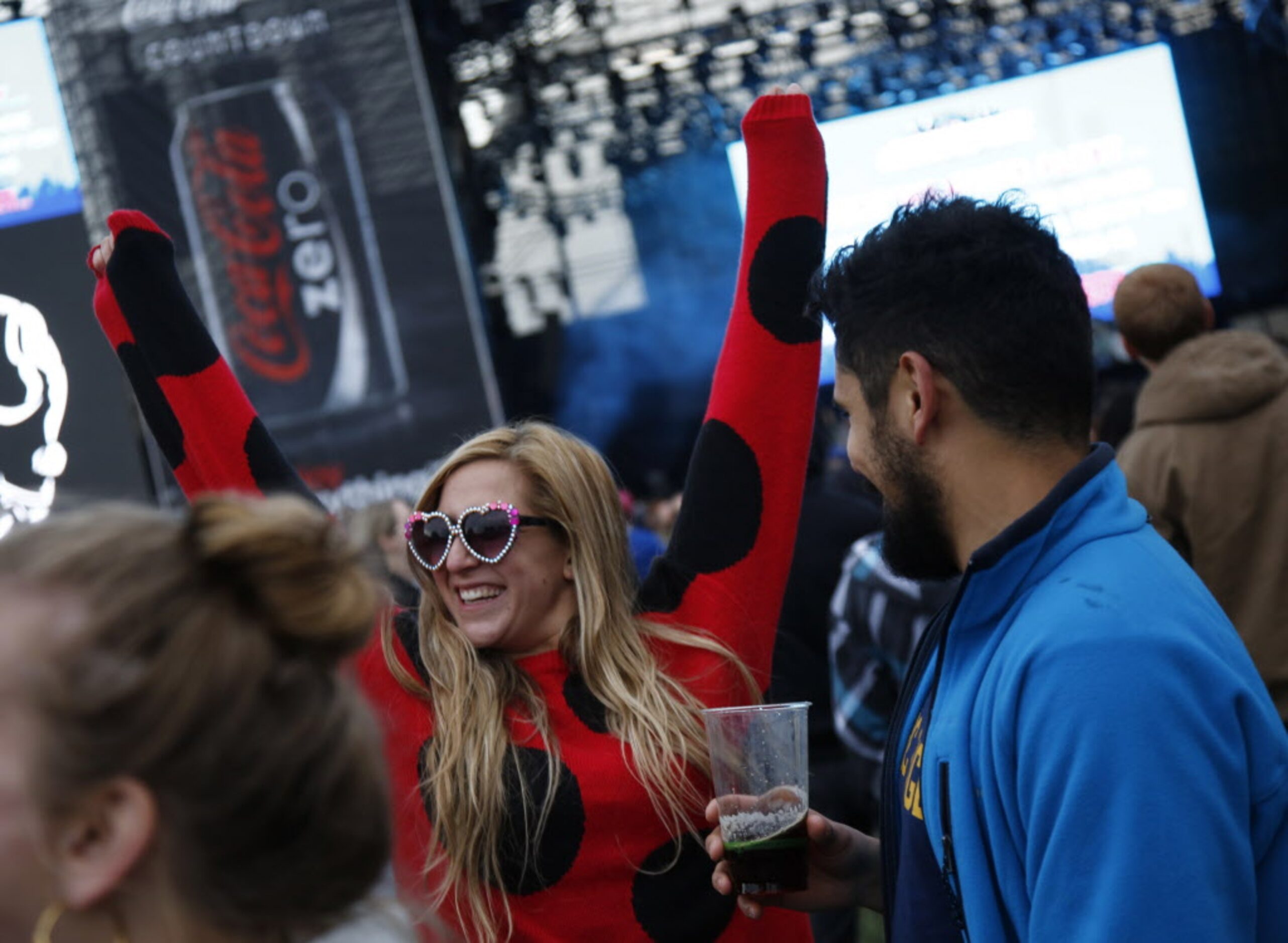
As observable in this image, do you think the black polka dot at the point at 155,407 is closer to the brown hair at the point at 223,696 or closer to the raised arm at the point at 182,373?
the raised arm at the point at 182,373

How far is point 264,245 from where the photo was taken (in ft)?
24.1

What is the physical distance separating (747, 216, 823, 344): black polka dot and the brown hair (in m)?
1.27

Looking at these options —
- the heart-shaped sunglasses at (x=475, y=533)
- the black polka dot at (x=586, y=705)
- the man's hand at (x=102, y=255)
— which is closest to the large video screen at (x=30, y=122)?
the man's hand at (x=102, y=255)

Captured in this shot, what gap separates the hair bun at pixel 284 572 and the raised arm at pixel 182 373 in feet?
3.94

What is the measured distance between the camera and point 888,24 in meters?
9.51

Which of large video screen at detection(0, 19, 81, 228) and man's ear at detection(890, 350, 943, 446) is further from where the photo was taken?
large video screen at detection(0, 19, 81, 228)

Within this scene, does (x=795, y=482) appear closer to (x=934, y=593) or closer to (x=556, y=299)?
(x=934, y=593)

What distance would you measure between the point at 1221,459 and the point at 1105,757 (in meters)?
2.21

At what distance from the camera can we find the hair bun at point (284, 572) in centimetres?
104

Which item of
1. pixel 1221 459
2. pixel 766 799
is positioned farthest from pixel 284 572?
pixel 1221 459

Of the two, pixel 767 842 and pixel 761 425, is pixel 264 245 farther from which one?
pixel 767 842

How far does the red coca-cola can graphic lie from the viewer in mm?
7316

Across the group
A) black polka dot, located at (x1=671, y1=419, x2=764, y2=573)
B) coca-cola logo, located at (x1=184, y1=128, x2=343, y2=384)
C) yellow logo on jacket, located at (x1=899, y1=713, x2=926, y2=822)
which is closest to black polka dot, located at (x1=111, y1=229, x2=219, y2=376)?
black polka dot, located at (x1=671, y1=419, x2=764, y2=573)

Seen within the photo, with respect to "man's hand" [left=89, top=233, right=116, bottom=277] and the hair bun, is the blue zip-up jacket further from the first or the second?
"man's hand" [left=89, top=233, right=116, bottom=277]
